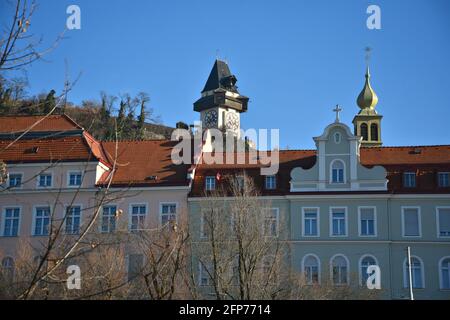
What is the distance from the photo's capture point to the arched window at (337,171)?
140 feet

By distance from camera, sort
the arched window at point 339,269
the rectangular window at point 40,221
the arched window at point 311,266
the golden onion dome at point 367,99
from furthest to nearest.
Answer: the golden onion dome at point 367,99 → the rectangular window at point 40,221 → the arched window at point 311,266 → the arched window at point 339,269

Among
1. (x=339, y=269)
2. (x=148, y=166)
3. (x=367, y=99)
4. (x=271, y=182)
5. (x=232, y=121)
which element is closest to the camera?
(x=339, y=269)

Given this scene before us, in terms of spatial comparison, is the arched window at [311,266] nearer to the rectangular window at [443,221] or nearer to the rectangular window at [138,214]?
the rectangular window at [443,221]

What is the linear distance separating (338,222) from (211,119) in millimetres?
59211

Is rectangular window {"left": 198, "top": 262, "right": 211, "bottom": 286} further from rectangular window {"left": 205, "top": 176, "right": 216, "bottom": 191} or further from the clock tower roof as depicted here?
the clock tower roof

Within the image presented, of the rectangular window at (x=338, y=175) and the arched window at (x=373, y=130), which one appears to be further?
the arched window at (x=373, y=130)

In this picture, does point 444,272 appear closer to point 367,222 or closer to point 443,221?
point 443,221

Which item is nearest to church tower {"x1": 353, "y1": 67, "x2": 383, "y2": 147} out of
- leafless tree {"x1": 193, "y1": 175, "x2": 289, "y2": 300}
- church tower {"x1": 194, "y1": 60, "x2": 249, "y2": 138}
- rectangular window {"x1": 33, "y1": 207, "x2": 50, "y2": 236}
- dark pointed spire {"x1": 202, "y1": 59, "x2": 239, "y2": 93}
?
church tower {"x1": 194, "y1": 60, "x2": 249, "y2": 138}

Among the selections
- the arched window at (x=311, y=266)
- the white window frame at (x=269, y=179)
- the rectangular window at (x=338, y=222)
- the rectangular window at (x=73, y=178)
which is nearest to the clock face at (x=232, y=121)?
the white window frame at (x=269, y=179)

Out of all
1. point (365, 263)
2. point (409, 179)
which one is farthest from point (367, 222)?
point (409, 179)

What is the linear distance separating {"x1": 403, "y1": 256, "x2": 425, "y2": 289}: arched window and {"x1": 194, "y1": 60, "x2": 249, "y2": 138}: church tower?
190 feet

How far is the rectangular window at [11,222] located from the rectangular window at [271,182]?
1490 cm

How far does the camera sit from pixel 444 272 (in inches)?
1603

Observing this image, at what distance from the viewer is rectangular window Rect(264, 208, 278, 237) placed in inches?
1509
